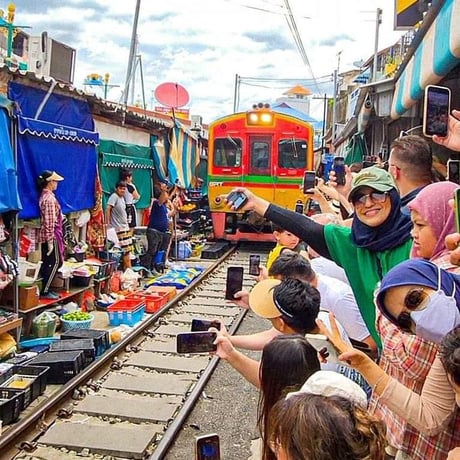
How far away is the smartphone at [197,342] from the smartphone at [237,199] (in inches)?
29.1

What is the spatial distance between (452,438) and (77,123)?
285 inches

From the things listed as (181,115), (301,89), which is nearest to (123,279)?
(181,115)

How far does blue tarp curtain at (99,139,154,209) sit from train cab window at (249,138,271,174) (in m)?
2.57

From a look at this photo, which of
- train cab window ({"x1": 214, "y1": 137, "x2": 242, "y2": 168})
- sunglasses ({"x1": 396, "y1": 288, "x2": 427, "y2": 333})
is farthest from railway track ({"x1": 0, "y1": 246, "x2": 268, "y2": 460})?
train cab window ({"x1": 214, "y1": 137, "x2": 242, "y2": 168})

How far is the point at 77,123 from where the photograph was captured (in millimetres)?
8203

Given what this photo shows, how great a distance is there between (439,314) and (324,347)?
882 millimetres

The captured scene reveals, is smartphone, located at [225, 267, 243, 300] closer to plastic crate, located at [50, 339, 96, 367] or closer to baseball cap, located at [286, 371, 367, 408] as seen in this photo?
baseball cap, located at [286, 371, 367, 408]

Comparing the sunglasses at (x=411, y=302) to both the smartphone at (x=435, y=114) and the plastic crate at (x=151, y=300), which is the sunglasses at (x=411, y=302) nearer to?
the smartphone at (x=435, y=114)

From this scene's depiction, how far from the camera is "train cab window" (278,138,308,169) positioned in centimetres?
1342

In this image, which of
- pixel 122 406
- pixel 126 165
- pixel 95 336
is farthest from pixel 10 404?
pixel 126 165

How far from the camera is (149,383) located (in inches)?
216

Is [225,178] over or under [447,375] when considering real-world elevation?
over

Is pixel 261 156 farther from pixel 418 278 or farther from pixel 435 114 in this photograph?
pixel 418 278

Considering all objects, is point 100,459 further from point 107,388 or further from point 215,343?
point 215,343
